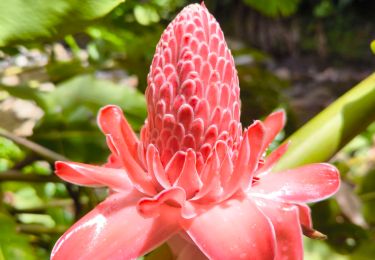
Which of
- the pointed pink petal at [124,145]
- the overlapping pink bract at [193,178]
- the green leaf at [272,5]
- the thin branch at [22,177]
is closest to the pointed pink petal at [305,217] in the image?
the overlapping pink bract at [193,178]

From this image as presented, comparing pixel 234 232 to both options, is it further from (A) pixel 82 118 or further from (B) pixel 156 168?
(A) pixel 82 118

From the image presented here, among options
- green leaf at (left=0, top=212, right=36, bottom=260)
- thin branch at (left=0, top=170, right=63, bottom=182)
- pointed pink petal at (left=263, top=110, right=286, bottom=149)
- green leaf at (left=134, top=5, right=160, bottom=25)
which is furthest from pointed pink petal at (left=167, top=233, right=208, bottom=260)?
green leaf at (left=134, top=5, right=160, bottom=25)

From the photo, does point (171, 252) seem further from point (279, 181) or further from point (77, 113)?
point (77, 113)

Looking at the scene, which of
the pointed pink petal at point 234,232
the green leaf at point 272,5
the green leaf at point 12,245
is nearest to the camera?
the pointed pink petal at point 234,232

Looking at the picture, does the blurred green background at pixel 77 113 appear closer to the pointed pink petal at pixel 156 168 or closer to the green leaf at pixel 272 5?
the green leaf at pixel 272 5

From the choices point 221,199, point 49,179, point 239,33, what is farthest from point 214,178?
point 239,33

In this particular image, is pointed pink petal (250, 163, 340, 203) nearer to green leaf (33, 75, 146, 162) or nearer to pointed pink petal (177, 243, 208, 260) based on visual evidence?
pointed pink petal (177, 243, 208, 260)
